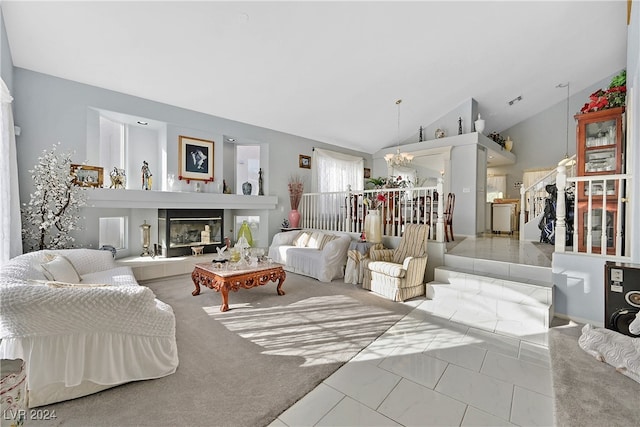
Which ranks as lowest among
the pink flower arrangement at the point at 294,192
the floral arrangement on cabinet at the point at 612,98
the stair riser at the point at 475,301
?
the stair riser at the point at 475,301

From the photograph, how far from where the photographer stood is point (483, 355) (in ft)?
7.53

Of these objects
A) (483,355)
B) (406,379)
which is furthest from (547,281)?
(406,379)

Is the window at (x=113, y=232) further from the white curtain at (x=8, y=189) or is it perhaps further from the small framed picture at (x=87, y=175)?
the white curtain at (x=8, y=189)

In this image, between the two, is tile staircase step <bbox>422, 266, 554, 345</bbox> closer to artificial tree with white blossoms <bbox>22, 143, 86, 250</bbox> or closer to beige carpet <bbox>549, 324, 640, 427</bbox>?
beige carpet <bbox>549, 324, 640, 427</bbox>

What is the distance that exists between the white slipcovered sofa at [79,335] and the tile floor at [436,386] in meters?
1.07

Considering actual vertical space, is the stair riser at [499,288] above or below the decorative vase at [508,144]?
below

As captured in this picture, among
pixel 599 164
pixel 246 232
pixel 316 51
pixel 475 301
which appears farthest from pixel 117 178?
pixel 599 164

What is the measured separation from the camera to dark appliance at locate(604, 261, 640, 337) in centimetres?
231

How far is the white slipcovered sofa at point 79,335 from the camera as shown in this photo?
1596 millimetres

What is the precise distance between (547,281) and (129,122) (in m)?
6.68

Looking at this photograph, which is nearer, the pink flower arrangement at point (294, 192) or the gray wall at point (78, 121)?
the gray wall at point (78, 121)

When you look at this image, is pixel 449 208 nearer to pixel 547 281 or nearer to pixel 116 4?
pixel 547 281

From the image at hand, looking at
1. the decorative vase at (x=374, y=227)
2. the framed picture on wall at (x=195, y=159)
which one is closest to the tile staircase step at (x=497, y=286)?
the decorative vase at (x=374, y=227)

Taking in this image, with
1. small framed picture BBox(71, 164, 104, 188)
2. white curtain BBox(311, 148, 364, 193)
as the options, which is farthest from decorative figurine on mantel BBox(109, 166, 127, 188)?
white curtain BBox(311, 148, 364, 193)
